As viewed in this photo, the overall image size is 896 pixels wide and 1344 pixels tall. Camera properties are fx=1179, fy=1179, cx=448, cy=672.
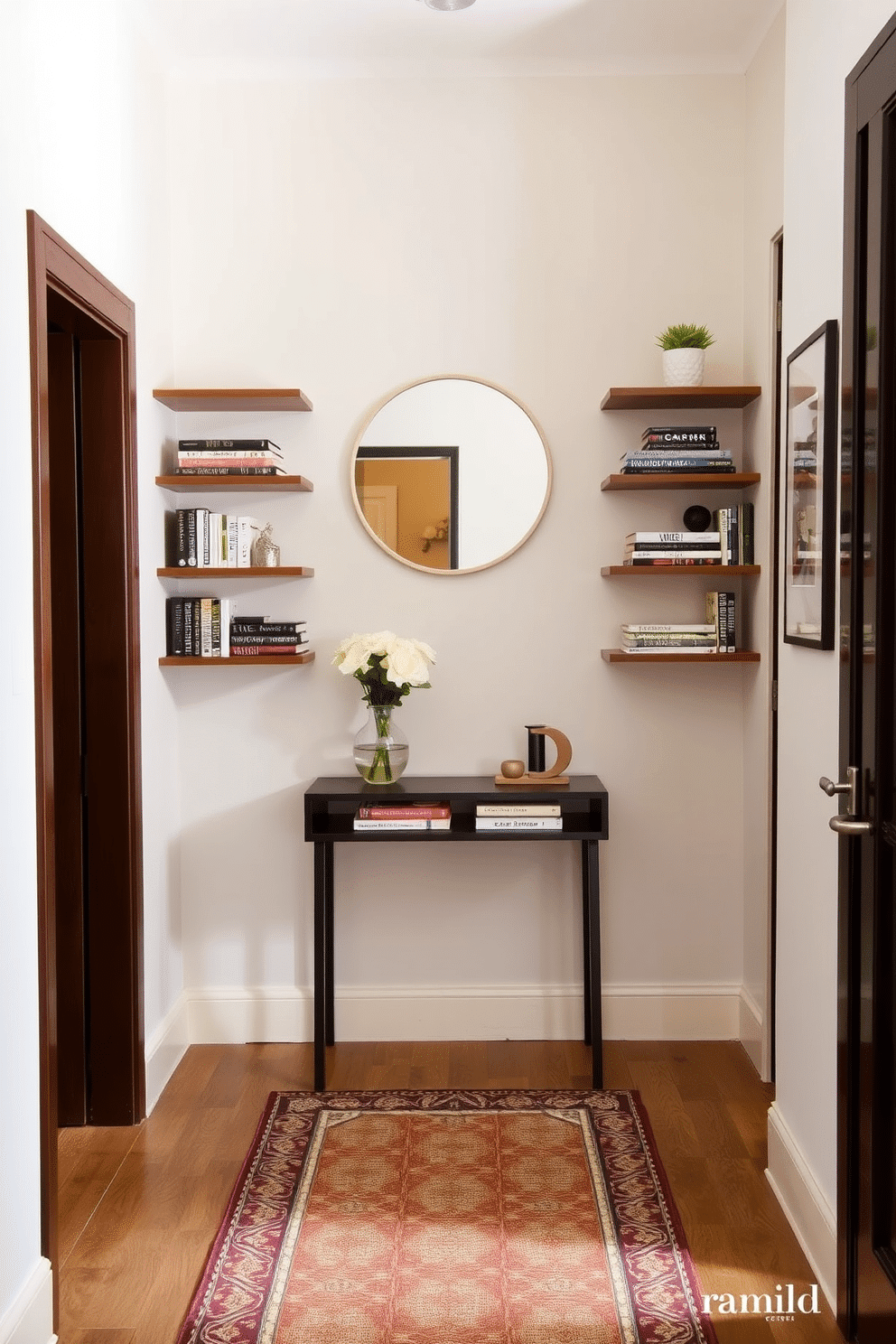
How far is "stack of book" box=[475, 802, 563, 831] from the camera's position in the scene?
10.9 ft

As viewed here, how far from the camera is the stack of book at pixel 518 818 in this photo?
3.31 meters

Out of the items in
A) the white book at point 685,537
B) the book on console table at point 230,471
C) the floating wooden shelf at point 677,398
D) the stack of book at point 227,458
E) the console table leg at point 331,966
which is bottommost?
the console table leg at point 331,966

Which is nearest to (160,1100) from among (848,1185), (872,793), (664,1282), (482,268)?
(664,1282)

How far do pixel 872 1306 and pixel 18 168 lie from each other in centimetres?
258

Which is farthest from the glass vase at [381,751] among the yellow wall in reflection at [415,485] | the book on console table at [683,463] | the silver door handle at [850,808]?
the silver door handle at [850,808]

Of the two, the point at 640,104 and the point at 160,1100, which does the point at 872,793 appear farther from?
the point at 640,104

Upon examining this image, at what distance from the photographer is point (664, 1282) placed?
7.66 feet

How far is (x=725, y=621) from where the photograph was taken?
346 cm

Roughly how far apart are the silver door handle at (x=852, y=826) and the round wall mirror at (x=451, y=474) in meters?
1.73

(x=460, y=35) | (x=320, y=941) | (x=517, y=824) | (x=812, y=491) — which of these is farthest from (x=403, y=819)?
(x=460, y=35)

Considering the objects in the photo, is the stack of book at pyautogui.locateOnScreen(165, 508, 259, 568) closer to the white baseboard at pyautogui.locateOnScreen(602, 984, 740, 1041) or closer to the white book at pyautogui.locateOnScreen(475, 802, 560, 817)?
the white book at pyautogui.locateOnScreen(475, 802, 560, 817)

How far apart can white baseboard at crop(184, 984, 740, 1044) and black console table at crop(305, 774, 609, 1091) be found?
216mm

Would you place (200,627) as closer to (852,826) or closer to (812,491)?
(812,491)

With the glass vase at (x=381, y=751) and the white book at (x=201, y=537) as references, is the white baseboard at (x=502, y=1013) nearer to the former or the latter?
the glass vase at (x=381, y=751)
